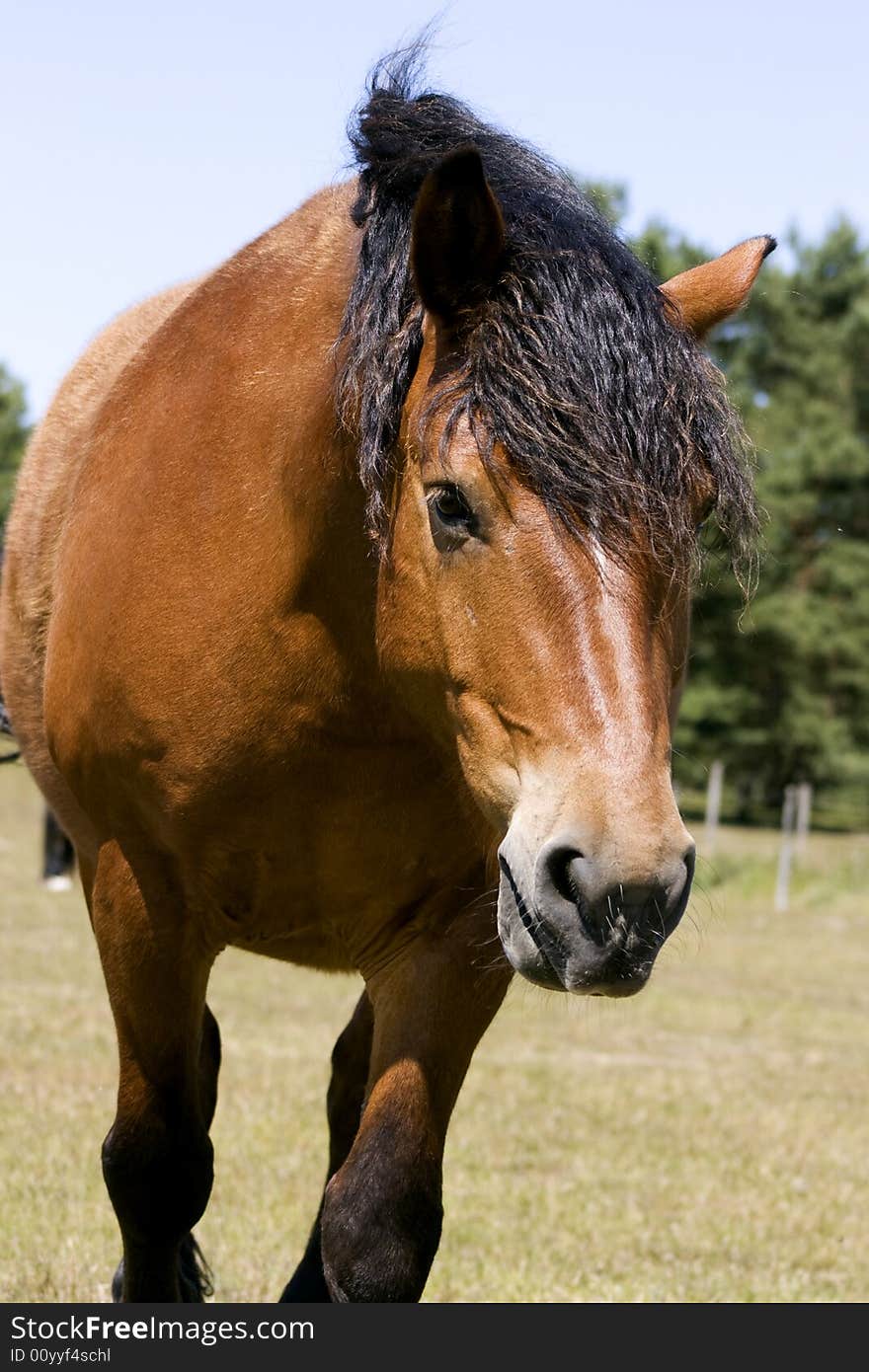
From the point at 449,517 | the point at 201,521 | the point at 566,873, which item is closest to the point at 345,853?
the point at 201,521

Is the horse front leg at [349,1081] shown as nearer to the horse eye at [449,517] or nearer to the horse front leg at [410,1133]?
the horse front leg at [410,1133]

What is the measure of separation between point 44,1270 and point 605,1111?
396 centimetres

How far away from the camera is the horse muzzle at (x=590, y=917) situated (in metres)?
2.45

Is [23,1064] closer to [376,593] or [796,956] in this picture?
[376,593]

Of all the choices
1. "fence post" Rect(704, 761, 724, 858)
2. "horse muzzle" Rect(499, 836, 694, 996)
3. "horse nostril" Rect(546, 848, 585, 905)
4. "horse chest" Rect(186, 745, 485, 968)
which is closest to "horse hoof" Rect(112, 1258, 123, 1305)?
"horse chest" Rect(186, 745, 485, 968)

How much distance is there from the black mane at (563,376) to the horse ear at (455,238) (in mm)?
52

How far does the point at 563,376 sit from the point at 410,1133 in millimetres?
1625

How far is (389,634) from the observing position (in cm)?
314

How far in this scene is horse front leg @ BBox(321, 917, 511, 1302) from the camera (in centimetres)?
337

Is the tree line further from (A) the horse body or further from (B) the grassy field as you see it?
(A) the horse body

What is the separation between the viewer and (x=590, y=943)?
8.25ft

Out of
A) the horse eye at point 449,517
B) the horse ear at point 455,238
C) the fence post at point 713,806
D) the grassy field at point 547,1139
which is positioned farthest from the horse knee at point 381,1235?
the fence post at point 713,806

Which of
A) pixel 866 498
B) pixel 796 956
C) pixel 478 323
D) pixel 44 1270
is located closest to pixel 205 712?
pixel 478 323

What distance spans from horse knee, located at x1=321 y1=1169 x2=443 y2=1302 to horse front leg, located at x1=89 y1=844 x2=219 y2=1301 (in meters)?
0.57
